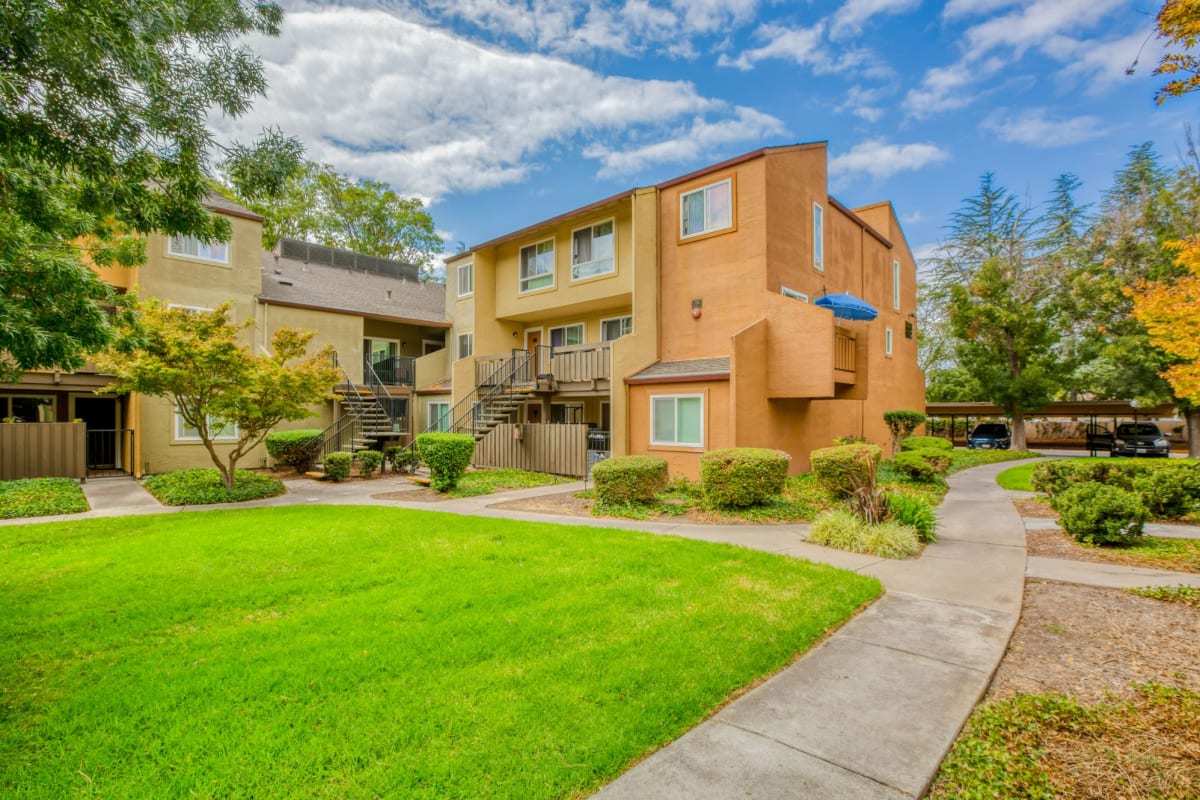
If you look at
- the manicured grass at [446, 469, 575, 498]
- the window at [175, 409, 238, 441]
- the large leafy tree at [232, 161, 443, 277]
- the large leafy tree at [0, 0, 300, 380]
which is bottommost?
the manicured grass at [446, 469, 575, 498]

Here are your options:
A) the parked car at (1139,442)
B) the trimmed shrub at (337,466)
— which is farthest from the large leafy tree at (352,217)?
the parked car at (1139,442)

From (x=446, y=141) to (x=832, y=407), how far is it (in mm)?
18143

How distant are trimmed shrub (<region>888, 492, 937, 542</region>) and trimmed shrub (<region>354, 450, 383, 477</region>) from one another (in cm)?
1371

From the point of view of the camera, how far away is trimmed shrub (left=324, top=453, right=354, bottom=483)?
1447 centimetres

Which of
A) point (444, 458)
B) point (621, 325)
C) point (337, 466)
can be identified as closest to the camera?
point (444, 458)

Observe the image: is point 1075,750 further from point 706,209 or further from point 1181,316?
point 706,209

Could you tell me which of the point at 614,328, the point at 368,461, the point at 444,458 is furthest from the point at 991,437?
the point at 368,461

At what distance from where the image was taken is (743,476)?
9.49 meters

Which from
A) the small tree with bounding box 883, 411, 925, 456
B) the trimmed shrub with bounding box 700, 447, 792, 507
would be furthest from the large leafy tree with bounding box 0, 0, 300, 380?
the small tree with bounding box 883, 411, 925, 456

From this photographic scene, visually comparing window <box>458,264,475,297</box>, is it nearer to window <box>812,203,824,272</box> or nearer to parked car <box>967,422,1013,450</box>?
window <box>812,203,824,272</box>

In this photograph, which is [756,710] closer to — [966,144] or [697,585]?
[697,585]

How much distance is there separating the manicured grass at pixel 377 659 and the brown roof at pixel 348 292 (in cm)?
1354

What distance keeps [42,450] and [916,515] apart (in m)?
20.2

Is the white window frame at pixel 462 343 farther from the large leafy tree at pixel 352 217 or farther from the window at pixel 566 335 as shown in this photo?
the large leafy tree at pixel 352 217
